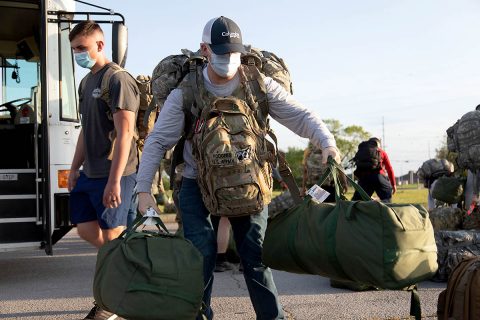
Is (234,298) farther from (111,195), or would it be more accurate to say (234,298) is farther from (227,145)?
(227,145)

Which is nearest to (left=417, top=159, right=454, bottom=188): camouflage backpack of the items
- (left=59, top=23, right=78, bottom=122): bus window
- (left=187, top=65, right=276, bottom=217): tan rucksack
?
(left=59, top=23, right=78, bottom=122): bus window

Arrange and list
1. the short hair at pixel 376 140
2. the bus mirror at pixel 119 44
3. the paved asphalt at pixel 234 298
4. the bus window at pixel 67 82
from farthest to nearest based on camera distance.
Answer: the short hair at pixel 376 140, the bus window at pixel 67 82, the bus mirror at pixel 119 44, the paved asphalt at pixel 234 298

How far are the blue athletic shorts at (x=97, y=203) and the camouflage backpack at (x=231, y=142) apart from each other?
1045 millimetres

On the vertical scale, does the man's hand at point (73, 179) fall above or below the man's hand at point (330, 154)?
below

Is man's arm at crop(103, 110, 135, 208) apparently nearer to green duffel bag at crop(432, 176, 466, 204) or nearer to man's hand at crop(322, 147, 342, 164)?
man's hand at crop(322, 147, 342, 164)

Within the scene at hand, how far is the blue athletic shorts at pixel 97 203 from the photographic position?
16.0 feet

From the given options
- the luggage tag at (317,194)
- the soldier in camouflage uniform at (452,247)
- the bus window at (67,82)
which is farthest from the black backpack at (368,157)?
the luggage tag at (317,194)

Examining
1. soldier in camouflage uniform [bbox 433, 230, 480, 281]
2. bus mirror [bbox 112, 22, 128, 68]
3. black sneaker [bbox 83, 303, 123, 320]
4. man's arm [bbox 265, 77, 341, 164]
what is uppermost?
bus mirror [bbox 112, 22, 128, 68]

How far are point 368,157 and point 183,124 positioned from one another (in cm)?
669

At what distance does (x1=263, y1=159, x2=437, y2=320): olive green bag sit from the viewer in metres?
3.26

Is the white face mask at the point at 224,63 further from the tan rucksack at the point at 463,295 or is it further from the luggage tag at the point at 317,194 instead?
the tan rucksack at the point at 463,295

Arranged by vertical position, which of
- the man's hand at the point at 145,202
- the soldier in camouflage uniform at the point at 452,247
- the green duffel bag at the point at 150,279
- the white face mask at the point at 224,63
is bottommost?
the soldier in camouflage uniform at the point at 452,247

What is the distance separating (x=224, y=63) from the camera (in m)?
3.70

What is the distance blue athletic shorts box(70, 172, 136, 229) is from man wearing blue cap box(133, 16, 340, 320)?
3.52ft
